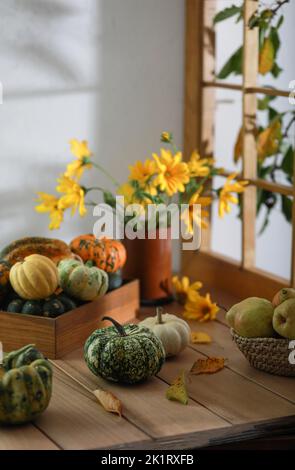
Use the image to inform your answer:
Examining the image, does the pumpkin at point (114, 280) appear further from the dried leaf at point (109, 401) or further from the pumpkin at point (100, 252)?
the dried leaf at point (109, 401)

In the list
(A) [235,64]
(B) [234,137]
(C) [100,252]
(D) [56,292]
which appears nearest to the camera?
(D) [56,292]

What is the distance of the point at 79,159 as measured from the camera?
221cm

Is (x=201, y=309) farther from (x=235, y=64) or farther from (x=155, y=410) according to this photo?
(x=235, y=64)

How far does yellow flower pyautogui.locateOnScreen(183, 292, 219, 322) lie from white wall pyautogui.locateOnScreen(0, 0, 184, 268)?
1.55 feet

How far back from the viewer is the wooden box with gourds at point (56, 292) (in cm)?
183

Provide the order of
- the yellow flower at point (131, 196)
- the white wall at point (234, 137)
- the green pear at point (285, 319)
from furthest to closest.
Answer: the white wall at point (234, 137) → the yellow flower at point (131, 196) → the green pear at point (285, 319)

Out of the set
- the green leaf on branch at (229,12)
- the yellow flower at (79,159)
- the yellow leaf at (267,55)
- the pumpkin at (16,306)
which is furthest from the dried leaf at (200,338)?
the green leaf on branch at (229,12)

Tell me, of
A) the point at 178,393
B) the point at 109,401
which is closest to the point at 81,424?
the point at 109,401

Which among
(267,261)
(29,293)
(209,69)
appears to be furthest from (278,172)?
(29,293)

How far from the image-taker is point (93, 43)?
236 centimetres

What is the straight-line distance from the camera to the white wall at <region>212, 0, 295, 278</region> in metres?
2.60

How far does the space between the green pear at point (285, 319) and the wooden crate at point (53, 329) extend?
45 centimetres

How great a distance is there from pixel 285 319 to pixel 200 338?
12.8 inches

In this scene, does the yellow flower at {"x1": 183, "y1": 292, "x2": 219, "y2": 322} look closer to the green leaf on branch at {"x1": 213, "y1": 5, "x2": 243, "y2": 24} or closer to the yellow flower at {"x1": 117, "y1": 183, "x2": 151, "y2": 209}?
the yellow flower at {"x1": 117, "y1": 183, "x2": 151, "y2": 209}
